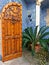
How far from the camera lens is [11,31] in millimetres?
6875

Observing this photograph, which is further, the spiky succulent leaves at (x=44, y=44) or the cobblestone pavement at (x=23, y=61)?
the spiky succulent leaves at (x=44, y=44)

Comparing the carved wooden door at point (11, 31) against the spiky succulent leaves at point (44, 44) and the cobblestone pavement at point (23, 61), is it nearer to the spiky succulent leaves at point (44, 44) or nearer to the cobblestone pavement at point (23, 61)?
the cobblestone pavement at point (23, 61)

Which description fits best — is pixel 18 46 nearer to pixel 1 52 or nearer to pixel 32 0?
pixel 1 52

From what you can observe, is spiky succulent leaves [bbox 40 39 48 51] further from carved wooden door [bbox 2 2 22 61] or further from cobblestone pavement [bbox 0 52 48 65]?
carved wooden door [bbox 2 2 22 61]

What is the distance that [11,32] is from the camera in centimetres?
688

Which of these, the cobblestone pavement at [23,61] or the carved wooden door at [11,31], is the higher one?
the carved wooden door at [11,31]

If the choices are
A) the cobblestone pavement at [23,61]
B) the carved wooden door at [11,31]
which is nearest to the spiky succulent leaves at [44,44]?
the cobblestone pavement at [23,61]

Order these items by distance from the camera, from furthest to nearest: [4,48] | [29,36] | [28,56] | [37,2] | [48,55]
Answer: [37,2], [29,36], [28,56], [48,55], [4,48]

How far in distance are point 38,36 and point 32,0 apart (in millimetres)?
2330

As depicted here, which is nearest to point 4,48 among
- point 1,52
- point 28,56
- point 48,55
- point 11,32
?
point 1,52

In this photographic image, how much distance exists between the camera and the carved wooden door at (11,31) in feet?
21.6

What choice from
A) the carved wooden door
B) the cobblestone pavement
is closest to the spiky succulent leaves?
the cobblestone pavement

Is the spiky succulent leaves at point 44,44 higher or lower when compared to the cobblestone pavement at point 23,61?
higher

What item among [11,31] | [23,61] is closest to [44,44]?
[23,61]
